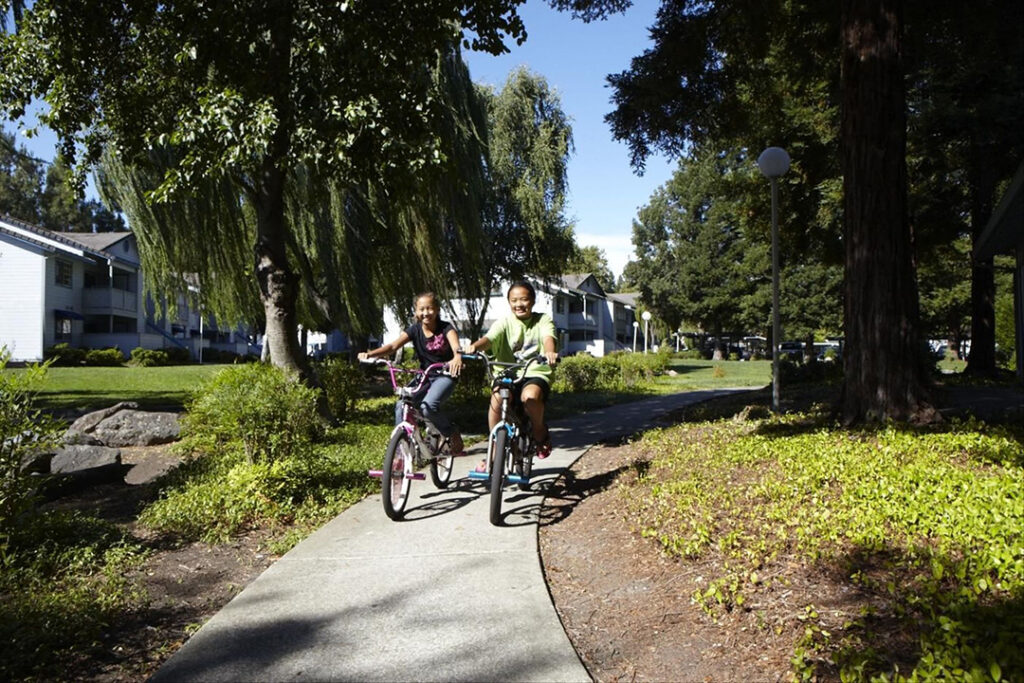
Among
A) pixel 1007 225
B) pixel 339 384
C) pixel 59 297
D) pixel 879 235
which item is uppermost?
pixel 59 297

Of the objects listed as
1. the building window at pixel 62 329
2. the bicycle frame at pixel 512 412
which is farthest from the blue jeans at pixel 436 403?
the building window at pixel 62 329

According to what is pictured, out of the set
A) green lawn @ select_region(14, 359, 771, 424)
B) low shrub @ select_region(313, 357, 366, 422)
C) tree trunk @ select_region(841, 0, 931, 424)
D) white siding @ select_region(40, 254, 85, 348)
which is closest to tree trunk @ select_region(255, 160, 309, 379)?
low shrub @ select_region(313, 357, 366, 422)

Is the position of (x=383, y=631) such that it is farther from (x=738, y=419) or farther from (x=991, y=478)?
(x=738, y=419)

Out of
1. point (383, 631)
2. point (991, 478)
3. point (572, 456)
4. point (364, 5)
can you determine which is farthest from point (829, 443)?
point (364, 5)

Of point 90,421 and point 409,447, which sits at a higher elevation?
point 409,447

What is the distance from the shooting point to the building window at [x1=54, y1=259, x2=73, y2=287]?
36.9 m

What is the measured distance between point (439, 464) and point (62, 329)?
38708 mm

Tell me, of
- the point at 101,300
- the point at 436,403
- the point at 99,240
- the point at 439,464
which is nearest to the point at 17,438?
the point at 436,403

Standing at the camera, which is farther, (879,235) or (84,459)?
(84,459)

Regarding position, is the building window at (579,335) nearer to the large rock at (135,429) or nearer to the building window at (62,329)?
the building window at (62,329)

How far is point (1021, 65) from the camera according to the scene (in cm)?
1266

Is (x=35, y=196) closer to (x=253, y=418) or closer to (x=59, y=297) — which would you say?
(x=59, y=297)

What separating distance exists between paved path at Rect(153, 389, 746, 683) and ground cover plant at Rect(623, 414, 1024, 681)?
3.07 feet

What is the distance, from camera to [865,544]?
13.2 ft
